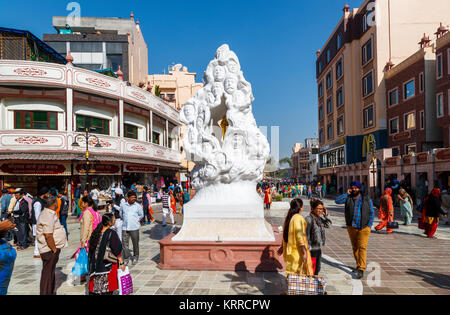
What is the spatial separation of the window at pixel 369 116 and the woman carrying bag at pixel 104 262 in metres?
27.7

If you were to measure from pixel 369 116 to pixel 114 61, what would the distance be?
91.6 ft

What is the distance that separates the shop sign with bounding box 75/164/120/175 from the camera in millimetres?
15891

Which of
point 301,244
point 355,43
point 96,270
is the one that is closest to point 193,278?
point 96,270

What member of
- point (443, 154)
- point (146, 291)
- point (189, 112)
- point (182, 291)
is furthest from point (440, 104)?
point (146, 291)

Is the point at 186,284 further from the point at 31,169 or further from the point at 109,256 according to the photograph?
the point at 31,169

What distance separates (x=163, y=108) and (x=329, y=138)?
22.9 m

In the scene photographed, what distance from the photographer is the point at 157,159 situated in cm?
2131

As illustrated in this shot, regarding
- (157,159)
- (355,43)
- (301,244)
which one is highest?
(355,43)

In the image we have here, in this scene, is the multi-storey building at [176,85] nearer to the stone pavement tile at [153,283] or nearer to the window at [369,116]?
the window at [369,116]

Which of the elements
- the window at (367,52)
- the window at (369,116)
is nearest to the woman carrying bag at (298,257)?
the window at (369,116)

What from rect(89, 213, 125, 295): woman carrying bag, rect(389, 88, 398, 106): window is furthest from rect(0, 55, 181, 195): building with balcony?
rect(389, 88, 398, 106): window

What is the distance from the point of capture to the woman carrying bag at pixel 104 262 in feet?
11.1

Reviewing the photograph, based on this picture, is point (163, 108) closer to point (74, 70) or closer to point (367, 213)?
point (74, 70)

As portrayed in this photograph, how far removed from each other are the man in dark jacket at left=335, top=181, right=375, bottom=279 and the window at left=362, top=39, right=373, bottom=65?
1012 inches
